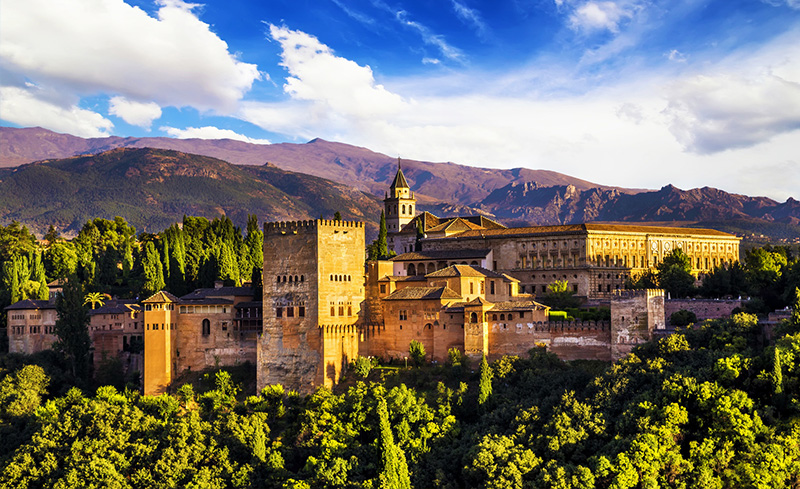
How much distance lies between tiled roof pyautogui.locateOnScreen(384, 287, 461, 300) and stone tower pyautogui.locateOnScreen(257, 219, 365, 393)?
2849 mm

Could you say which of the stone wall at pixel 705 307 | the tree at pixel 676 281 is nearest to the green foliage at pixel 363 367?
the stone wall at pixel 705 307

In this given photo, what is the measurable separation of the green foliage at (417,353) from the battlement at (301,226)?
29.7 feet

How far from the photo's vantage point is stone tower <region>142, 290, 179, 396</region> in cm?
5847

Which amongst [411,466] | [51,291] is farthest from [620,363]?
[51,291]

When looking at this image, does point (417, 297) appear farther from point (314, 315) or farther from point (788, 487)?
point (788, 487)

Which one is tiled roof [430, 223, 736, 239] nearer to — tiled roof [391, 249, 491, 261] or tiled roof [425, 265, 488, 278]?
tiled roof [391, 249, 491, 261]

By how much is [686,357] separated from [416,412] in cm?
1518

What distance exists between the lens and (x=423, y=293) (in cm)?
5856

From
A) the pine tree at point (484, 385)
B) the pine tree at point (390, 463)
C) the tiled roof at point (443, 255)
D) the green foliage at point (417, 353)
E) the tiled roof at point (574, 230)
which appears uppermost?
the tiled roof at point (574, 230)

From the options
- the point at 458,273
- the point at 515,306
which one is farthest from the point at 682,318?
the point at 458,273

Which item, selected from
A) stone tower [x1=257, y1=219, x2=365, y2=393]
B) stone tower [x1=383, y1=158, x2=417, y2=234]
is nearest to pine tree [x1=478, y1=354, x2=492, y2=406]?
stone tower [x1=257, y1=219, x2=365, y2=393]

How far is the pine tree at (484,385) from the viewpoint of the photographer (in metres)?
50.2

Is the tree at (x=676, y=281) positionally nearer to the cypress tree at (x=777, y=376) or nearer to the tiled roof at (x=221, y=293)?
the cypress tree at (x=777, y=376)

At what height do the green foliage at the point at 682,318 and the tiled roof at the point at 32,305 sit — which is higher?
the tiled roof at the point at 32,305
